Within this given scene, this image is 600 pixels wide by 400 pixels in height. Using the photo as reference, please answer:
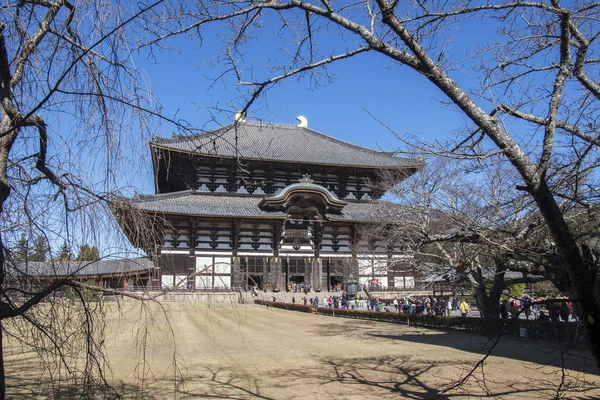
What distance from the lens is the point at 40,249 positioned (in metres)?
3.27

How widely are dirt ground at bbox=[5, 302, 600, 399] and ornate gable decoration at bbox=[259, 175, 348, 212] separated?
48.2 feet

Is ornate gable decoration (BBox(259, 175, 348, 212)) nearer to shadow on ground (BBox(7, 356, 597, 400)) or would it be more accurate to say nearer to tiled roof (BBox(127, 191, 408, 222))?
tiled roof (BBox(127, 191, 408, 222))

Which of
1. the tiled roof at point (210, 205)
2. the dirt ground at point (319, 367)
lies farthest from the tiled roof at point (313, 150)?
the dirt ground at point (319, 367)

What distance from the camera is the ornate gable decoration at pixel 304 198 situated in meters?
30.3

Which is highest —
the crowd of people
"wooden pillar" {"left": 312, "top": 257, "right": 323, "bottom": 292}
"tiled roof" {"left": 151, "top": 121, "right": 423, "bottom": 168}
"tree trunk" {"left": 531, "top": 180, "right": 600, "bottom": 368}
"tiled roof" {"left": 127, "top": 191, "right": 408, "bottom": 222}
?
"tiled roof" {"left": 151, "top": 121, "right": 423, "bottom": 168}

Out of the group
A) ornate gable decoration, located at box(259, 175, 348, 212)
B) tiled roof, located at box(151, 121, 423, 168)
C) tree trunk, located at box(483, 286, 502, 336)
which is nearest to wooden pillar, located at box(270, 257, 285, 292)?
ornate gable decoration, located at box(259, 175, 348, 212)

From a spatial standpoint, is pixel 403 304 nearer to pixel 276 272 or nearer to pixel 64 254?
pixel 276 272

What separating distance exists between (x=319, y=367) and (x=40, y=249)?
7862 mm

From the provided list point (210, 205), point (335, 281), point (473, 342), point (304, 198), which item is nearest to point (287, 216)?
point (304, 198)

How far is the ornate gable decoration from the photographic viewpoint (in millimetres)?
30281

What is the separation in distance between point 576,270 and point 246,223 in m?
28.1

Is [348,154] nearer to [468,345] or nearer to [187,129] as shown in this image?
[468,345]

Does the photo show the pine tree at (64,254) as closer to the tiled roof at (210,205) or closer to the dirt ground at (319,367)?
the dirt ground at (319,367)

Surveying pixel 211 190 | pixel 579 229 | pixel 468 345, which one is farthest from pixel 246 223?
pixel 579 229
